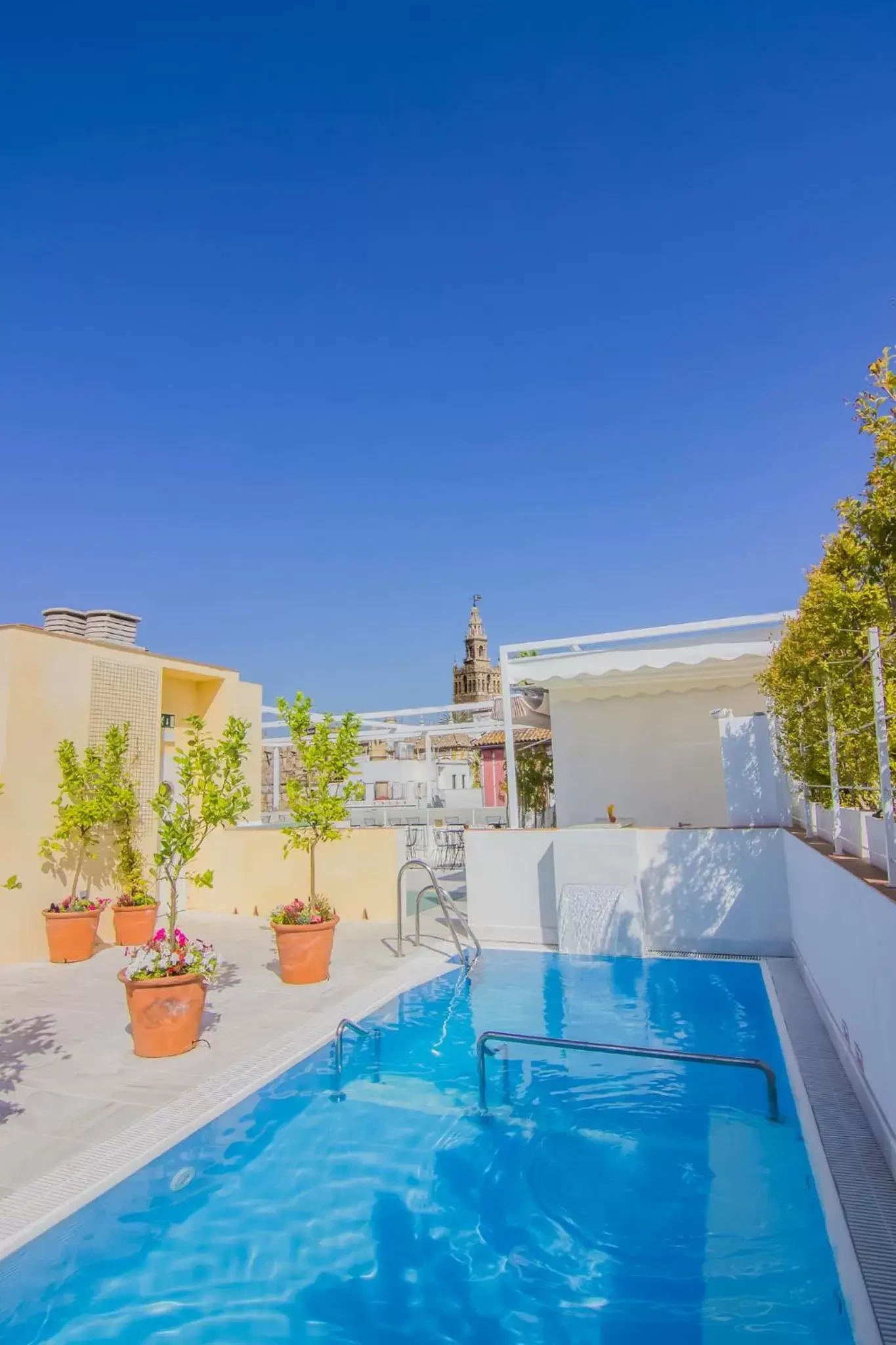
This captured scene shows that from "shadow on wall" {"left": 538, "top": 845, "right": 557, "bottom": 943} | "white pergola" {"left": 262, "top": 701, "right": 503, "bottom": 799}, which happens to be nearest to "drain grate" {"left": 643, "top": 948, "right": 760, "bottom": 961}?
"shadow on wall" {"left": 538, "top": 845, "right": 557, "bottom": 943}

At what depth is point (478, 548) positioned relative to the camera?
32.2 metres

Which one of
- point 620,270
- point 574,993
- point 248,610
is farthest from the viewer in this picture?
point 248,610

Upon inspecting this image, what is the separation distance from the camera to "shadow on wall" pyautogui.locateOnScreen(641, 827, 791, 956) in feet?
36.1

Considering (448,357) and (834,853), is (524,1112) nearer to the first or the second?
(834,853)

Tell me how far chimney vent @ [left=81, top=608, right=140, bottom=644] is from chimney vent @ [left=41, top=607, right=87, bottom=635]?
0.09m

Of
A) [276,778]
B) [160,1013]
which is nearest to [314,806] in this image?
Result: [160,1013]

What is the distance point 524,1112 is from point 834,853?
3859 mm

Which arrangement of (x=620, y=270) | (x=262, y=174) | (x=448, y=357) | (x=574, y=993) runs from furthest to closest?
(x=448, y=357)
(x=620, y=270)
(x=262, y=174)
(x=574, y=993)

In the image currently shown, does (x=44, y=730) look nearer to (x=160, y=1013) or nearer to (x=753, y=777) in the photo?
(x=160, y=1013)

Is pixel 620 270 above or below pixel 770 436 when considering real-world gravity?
above

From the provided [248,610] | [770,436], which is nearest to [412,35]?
[770,436]

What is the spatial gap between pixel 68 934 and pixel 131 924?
1.31m

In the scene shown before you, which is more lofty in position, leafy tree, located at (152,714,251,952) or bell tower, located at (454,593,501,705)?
bell tower, located at (454,593,501,705)

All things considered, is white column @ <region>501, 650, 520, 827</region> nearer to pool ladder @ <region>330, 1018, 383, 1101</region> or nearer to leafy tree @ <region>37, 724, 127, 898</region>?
pool ladder @ <region>330, 1018, 383, 1101</region>
